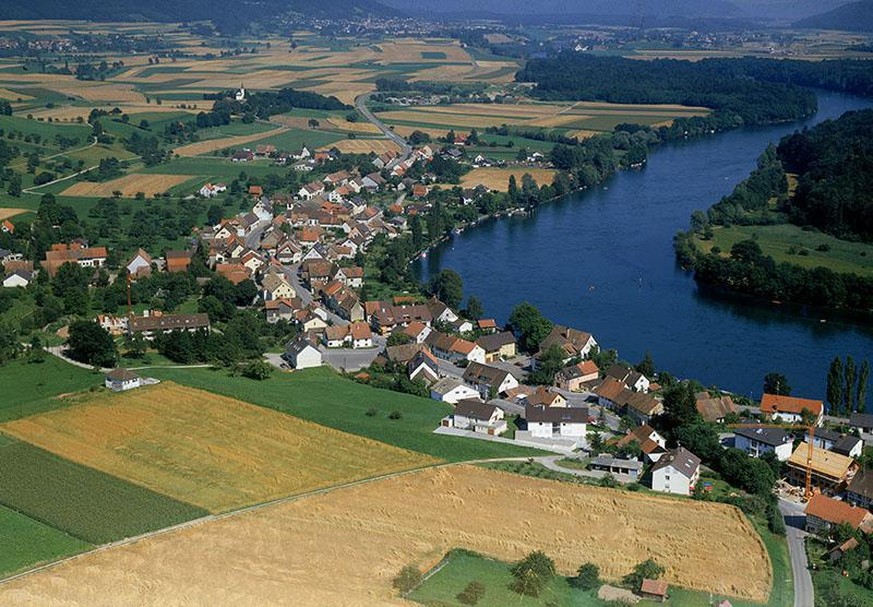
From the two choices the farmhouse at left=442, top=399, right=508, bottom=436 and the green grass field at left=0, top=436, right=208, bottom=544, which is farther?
the farmhouse at left=442, top=399, right=508, bottom=436

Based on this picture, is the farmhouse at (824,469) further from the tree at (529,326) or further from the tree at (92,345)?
the tree at (92,345)

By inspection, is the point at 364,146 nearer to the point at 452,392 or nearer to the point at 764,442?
the point at 452,392

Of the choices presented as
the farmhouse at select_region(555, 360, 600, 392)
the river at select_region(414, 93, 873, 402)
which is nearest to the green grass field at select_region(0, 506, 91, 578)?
the farmhouse at select_region(555, 360, 600, 392)

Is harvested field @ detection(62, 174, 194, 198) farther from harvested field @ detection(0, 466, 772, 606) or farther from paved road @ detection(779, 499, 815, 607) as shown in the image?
paved road @ detection(779, 499, 815, 607)

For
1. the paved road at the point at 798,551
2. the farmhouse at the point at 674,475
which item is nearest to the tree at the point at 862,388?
the paved road at the point at 798,551

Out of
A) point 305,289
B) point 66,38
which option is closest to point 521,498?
point 305,289
